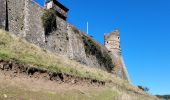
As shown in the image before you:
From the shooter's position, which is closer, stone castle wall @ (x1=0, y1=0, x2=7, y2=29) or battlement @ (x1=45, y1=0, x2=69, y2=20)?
stone castle wall @ (x1=0, y1=0, x2=7, y2=29)

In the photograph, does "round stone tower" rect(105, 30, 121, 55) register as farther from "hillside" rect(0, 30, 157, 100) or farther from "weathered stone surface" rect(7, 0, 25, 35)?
"hillside" rect(0, 30, 157, 100)

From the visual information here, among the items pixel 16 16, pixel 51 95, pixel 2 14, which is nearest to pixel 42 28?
pixel 16 16

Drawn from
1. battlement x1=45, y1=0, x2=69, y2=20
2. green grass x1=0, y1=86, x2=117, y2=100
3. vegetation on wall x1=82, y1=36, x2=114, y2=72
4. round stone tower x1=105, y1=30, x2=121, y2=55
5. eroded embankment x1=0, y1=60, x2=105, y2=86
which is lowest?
green grass x1=0, y1=86, x2=117, y2=100

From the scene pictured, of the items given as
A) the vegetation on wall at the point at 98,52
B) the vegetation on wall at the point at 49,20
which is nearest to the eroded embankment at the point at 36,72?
the vegetation on wall at the point at 49,20

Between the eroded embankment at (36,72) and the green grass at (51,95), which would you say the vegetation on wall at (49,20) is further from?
the green grass at (51,95)

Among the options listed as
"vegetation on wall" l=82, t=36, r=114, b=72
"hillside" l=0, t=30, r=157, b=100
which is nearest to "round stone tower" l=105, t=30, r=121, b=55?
"vegetation on wall" l=82, t=36, r=114, b=72

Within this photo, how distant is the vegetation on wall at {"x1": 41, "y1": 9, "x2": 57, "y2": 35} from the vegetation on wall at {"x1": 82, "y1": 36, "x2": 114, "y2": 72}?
20.6ft

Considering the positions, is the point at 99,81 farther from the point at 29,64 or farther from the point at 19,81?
the point at 19,81

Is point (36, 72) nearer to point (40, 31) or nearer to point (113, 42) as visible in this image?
point (40, 31)

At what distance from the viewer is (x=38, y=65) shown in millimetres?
17578

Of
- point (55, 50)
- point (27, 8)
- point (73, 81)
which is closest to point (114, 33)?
point (55, 50)

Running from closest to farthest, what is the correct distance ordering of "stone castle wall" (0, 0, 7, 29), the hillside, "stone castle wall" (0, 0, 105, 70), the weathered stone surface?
the hillside, "stone castle wall" (0, 0, 7, 29), the weathered stone surface, "stone castle wall" (0, 0, 105, 70)

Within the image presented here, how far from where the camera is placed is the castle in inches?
964

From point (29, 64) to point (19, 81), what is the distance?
6.54ft
